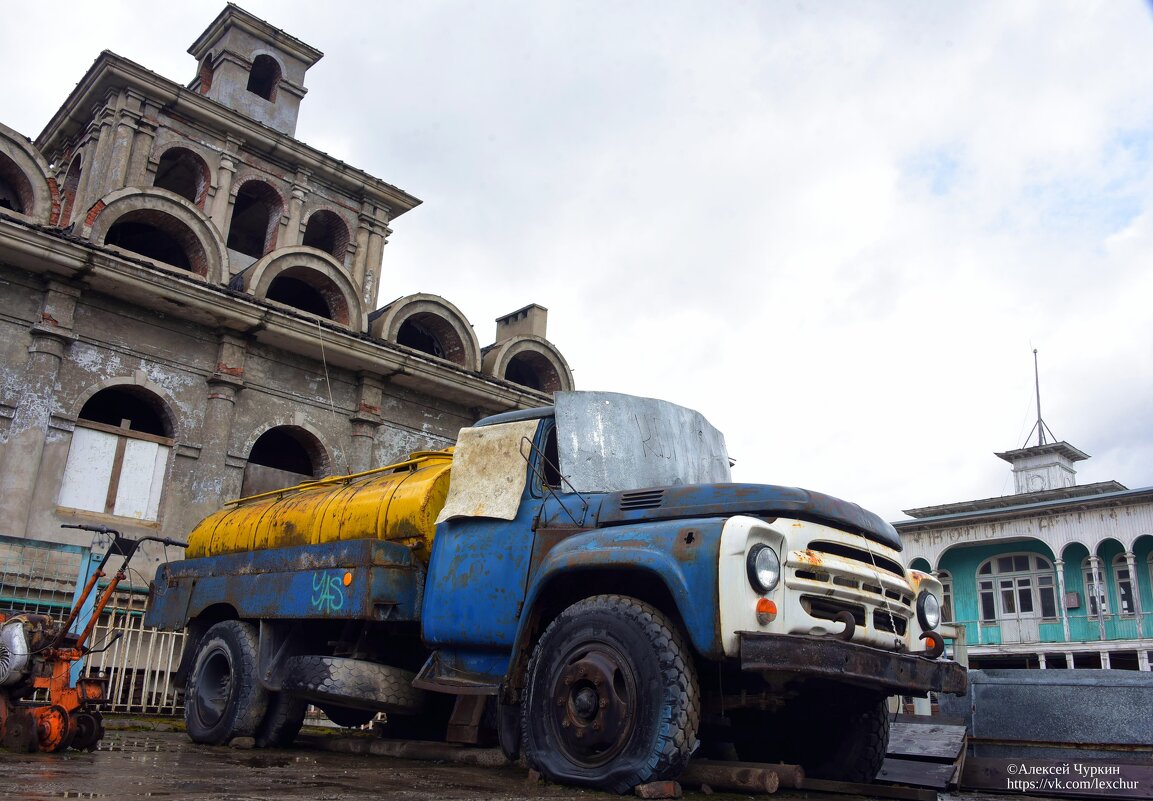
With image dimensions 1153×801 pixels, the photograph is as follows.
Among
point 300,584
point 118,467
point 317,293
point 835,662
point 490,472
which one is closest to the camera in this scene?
point 835,662

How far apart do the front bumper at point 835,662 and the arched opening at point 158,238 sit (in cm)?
1430

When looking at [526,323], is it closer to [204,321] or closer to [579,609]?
[204,321]

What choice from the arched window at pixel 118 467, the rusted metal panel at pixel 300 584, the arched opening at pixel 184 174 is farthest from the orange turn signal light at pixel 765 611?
the arched opening at pixel 184 174

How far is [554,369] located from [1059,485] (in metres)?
23.3

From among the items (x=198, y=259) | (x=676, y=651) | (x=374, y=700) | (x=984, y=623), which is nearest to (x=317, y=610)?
(x=374, y=700)

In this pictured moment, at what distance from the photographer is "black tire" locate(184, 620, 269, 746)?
26.8 ft

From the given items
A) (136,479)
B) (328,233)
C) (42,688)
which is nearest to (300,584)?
(42,688)

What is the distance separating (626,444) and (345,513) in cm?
281

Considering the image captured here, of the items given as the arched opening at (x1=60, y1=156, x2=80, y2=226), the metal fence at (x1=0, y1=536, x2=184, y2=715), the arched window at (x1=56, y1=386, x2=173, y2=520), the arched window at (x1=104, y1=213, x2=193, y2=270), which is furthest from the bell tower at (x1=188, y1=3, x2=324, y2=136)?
the metal fence at (x1=0, y1=536, x2=184, y2=715)

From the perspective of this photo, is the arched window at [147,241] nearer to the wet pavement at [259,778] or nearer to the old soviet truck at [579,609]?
the old soviet truck at [579,609]

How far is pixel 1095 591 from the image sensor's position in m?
25.6

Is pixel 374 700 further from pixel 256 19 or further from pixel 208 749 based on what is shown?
pixel 256 19

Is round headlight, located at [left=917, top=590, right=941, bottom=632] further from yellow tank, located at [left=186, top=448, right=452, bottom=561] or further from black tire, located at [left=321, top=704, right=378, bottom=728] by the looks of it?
black tire, located at [left=321, top=704, right=378, bottom=728]

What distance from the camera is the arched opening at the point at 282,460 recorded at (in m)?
17.2
